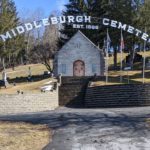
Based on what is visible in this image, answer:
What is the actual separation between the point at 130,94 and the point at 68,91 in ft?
29.2

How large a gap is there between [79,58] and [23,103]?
2730 centimetres

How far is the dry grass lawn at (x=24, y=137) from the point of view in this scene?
52.5 ft

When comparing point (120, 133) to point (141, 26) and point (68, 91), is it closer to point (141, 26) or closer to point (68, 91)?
point (68, 91)

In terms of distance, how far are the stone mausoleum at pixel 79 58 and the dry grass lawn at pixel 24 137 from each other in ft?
145

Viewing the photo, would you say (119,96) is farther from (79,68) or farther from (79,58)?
(79,58)

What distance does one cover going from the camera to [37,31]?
127125 millimetres

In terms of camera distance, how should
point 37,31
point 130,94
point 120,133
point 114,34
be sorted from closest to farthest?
point 120,133 → point 130,94 → point 114,34 → point 37,31

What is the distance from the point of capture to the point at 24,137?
17.8 m

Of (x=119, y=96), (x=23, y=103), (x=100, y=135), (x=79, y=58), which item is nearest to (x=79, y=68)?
(x=79, y=58)

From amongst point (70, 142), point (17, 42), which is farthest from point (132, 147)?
point (17, 42)

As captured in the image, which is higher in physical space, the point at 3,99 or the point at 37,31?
the point at 37,31

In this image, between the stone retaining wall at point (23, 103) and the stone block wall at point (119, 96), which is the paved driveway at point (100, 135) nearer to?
the stone retaining wall at point (23, 103)

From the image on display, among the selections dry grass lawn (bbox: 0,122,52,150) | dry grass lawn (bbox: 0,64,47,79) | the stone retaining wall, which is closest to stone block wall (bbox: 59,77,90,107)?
the stone retaining wall

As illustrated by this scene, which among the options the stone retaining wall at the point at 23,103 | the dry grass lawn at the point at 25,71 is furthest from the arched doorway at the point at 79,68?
the stone retaining wall at the point at 23,103
